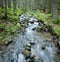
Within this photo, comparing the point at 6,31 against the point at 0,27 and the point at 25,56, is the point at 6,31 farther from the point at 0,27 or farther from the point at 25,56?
the point at 25,56

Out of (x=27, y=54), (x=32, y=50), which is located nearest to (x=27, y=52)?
(x=27, y=54)

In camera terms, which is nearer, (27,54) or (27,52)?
(27,54)

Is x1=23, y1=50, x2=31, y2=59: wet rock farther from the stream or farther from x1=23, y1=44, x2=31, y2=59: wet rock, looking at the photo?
the stream

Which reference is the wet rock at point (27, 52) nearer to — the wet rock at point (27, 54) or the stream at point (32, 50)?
the wet rock at point (27, 54)

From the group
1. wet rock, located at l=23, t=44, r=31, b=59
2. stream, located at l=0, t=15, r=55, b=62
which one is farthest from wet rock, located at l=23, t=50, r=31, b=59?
stream, located at l=0, t=15, r=55, b=62

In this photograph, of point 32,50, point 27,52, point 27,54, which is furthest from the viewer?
point 32,50

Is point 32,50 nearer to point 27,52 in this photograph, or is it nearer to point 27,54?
point 27,52

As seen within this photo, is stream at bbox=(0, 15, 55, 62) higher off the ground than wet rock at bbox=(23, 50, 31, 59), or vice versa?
wet rock at bbox=(23, 50, 31, 59)

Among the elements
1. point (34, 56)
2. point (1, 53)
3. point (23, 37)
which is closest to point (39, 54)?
point (34, 56)

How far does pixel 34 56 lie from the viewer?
33.6 feet

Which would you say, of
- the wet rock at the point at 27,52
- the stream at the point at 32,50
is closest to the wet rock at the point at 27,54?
the wet rock at the point at 27,52

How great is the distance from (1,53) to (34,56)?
2265 mm

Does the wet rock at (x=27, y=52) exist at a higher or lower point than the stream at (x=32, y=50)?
higher

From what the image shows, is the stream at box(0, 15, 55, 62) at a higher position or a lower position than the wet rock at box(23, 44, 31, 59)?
lower
